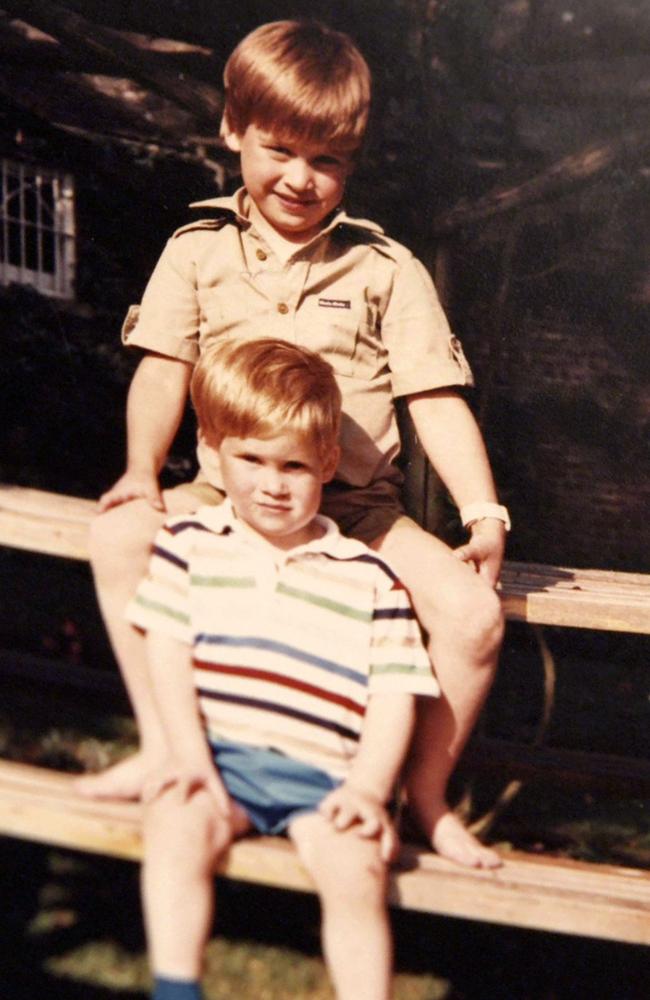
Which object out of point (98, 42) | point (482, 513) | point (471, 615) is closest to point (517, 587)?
point (482, 513)

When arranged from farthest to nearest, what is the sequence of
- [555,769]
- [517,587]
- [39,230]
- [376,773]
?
1. [39,230]
2. [555,769]
3. [517,587]
4. [376,773]

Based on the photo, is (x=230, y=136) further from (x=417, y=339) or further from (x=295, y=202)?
(x=417, y=339)

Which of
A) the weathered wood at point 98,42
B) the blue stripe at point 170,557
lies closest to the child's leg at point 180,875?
the blue stripe at point 170,557

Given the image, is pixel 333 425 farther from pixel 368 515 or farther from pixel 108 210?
pixel 108 210

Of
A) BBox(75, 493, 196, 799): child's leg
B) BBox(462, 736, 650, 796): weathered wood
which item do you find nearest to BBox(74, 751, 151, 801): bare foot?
BBox(75, 493, 196, 799): child's leg

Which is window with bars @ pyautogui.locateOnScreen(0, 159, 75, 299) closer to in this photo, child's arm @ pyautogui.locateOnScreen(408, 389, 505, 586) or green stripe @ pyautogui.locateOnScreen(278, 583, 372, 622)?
child's arm @ pyautogui.locateOnScreen(408, 389, 505, 586)

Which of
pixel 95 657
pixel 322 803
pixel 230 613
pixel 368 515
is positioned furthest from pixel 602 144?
pixel 95 657

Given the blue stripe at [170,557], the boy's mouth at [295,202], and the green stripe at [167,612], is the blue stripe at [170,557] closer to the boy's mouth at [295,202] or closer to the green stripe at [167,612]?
the green stripe at [167,612]
